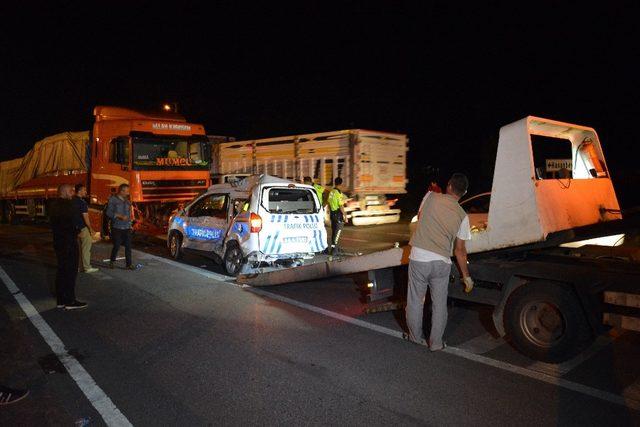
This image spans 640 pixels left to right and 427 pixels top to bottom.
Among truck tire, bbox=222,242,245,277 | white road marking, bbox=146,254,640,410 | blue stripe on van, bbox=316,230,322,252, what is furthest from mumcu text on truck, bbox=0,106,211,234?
white road marking, bbox=146,254,640,410

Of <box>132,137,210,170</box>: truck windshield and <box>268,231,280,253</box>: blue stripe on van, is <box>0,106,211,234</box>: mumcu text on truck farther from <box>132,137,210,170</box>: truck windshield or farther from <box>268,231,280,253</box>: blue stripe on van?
<box>268,231,280,253</box>: blue stripe on van

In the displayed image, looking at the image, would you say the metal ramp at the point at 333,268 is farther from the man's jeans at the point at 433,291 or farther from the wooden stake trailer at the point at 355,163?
the wooden stake trailer at the point at 355,163

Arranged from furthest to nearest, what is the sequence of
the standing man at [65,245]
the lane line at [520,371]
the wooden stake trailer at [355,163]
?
the wooden stake trailer at [355,163] → the standing man at [65,245] → the lane line at [520,371]

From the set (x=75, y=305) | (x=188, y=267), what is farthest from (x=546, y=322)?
(x=188, y=267)

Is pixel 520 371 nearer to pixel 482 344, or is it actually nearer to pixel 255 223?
pixel 482 344

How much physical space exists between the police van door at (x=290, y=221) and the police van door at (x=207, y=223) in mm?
1030

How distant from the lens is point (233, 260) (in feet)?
27.7

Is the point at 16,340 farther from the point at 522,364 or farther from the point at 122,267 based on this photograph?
the point at 522,364

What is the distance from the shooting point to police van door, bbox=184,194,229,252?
8.77 m

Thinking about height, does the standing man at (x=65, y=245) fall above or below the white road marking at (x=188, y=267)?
above

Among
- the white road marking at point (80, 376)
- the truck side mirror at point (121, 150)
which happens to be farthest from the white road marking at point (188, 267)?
the white road marking at point (80, 376)

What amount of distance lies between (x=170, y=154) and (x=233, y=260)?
20.6 ft

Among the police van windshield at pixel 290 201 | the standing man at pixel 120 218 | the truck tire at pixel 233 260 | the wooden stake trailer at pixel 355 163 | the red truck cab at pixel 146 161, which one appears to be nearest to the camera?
the police van windshield at pixel 290 201

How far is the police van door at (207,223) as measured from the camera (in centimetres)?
877
